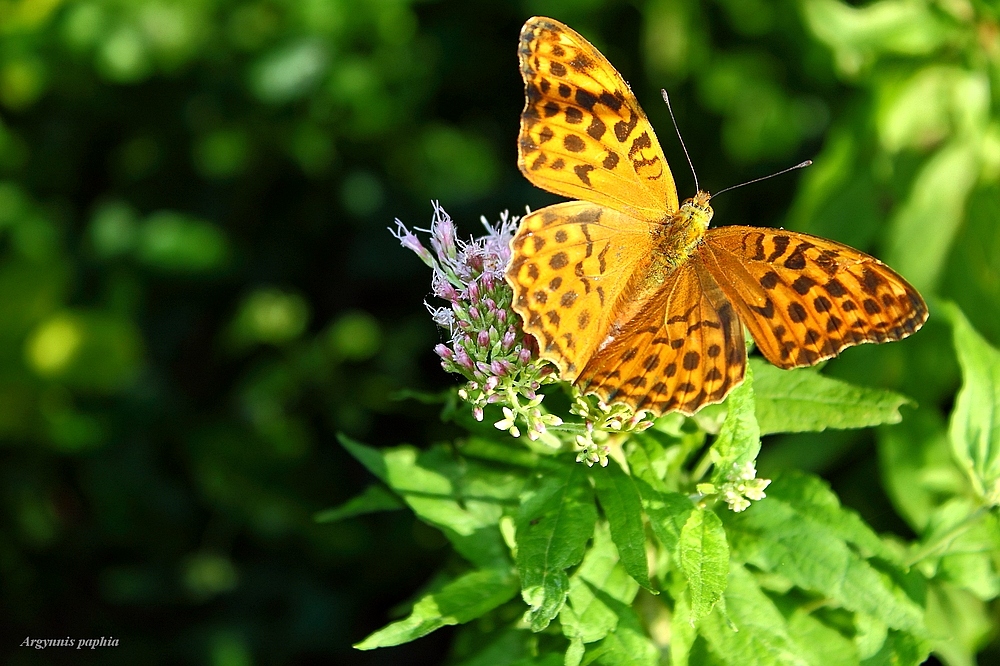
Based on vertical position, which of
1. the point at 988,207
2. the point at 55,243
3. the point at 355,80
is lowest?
the point at 55,243

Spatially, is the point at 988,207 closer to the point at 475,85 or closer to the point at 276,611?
the point at 475,85

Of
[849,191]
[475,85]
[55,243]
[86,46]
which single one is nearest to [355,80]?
[475,85]

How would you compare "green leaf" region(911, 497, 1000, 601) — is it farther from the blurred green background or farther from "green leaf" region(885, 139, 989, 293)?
the blurred green background

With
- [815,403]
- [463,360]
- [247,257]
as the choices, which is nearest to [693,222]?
[815,403]

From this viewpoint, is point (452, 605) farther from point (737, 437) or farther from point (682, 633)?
point (737, 437)

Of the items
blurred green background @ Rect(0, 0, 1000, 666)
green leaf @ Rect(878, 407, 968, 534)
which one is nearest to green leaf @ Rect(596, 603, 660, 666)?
green leaf @ Rect(878, 407, 968, 534)
